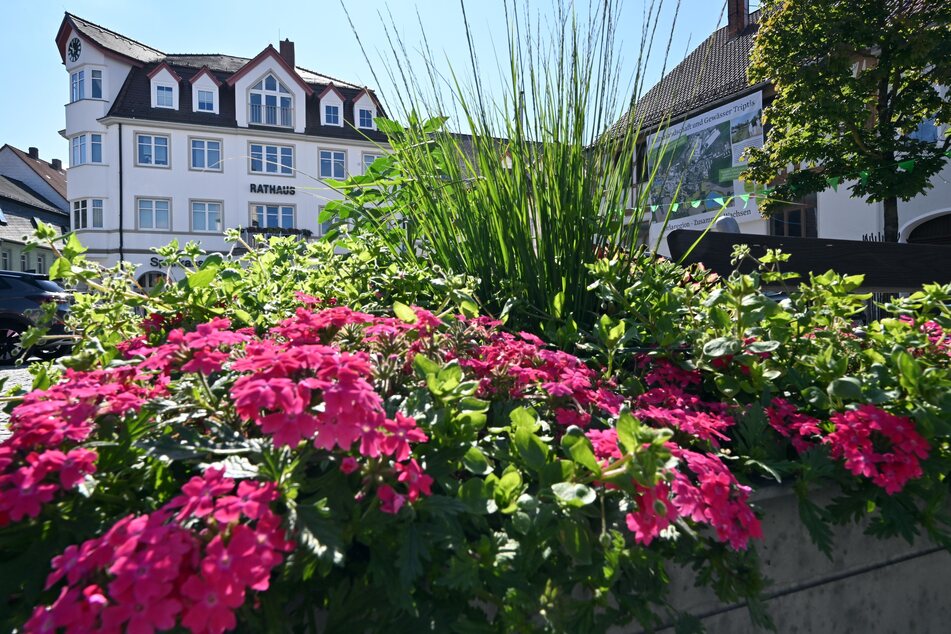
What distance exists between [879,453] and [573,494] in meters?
0.74

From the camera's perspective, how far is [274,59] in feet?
107

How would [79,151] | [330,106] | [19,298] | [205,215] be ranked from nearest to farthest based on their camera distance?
[19,298] < [79,151] < [205,215] < [330,106]

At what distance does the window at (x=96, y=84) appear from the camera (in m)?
30.5

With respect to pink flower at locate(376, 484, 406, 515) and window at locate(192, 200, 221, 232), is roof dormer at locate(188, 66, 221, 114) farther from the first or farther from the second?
pink flower at locate(376, 484, 406, 515)

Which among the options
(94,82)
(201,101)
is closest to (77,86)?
(94,82)

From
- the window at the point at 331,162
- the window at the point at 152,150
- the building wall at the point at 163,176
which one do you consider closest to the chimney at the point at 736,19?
the building wall at the point at 163,176

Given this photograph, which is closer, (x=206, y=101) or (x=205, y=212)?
(x=205, y=212)

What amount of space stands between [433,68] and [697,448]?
1484 mm

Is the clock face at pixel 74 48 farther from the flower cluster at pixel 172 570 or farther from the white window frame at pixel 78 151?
the flower cluster at pixel 172 570

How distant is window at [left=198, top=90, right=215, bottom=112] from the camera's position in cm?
3161

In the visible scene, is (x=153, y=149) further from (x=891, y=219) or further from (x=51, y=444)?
(x=51, y=444)

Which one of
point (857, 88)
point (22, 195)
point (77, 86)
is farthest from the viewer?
point (22, 195)

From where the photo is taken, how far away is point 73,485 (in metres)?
0.87

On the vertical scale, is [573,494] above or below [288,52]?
below
